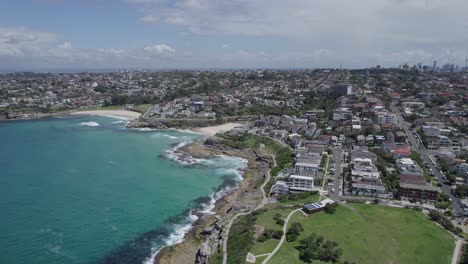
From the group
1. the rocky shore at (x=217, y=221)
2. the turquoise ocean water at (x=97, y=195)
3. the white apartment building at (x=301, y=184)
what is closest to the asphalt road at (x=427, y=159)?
the white apartment building at (x=301, y=184)

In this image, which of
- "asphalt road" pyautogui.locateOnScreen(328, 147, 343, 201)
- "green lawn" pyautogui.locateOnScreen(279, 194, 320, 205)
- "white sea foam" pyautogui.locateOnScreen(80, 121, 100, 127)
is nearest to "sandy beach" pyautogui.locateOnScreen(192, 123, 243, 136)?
"white sea foam" pyautogui.locateOnScreen(80, 121, 100, 127)

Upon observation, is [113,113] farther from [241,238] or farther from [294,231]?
[294,231]

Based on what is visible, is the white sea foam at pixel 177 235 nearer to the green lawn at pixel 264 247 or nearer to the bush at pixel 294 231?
the green lawn at pixel 264 247

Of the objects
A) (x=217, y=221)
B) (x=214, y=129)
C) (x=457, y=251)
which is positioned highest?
(x=457, y=251)

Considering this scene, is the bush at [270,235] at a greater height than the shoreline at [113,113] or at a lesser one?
greater

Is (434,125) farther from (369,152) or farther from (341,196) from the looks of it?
(341,196)

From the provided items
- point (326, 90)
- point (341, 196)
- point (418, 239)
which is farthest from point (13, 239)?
point (326, 90)

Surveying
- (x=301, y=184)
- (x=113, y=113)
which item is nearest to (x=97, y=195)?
(x=301, y=184)
